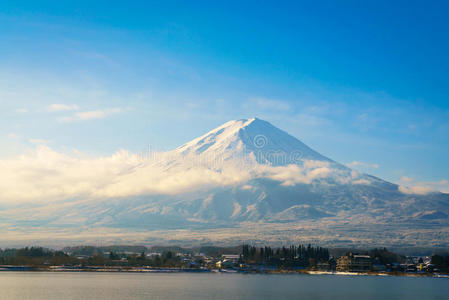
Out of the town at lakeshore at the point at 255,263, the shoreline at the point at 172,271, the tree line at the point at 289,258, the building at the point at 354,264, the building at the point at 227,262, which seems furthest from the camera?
the building at the point at 227,262

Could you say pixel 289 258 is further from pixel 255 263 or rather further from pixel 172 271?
pixel 172 271

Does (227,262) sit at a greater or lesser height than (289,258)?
lesser

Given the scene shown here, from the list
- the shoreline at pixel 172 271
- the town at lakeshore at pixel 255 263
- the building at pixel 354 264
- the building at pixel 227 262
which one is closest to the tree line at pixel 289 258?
the town at lakeshore at pixel 255 263

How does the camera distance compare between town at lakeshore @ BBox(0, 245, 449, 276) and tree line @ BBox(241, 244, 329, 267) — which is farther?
tree line @ BBox(241, 244, 329, 267)

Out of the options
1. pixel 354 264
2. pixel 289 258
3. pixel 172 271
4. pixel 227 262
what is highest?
pixel 289 258

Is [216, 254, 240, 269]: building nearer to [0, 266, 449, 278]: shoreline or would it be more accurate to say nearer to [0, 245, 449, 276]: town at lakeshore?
[0, 245, 449, 276]: town at lakeshore

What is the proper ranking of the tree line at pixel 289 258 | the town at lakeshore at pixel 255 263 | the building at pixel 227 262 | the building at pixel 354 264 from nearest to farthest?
the building at pixel 354 264
the town at lakeshore at pixel 255 263
the tree line at pixel 289 258
the building at pixel 227 262

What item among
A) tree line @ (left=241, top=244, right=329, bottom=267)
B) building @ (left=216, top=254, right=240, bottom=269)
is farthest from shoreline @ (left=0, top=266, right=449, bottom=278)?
tree line @ (left=241, top=244, right=329, bottom=267)

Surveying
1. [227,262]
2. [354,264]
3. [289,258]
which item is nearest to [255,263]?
[227,262]

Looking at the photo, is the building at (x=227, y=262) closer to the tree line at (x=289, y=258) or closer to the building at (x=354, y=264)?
the tree line at (x=289, y=258)
